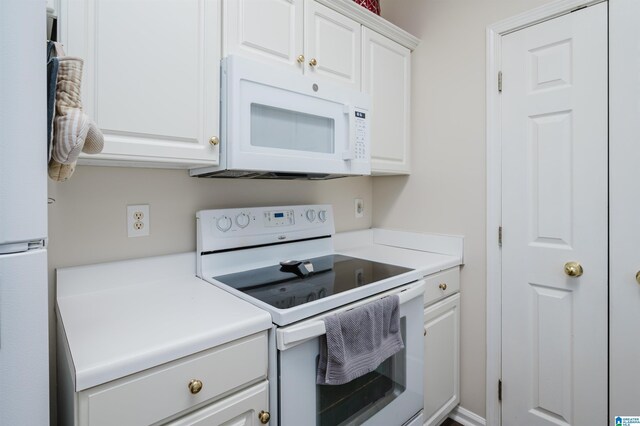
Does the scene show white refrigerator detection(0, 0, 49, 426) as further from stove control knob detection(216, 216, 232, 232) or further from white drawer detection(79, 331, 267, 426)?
stove control knob detection(216, 216, 232, 232)

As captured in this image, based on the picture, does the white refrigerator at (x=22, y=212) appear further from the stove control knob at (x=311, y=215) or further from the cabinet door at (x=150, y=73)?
the stove control knob at (x=311, y=215)

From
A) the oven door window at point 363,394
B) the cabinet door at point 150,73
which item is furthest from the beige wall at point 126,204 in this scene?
the oven door window at point 363,394

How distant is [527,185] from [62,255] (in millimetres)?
1894

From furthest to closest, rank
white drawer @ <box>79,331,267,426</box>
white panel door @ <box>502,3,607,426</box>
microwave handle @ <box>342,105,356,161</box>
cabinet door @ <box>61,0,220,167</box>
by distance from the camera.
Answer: microwave handle @ <box>342,105,356,161</box>
white panel door @ <box>502,3,607,426</box>
cabinet door @ <box>61,0,220,167</box>
white drawer @ <box>79,331,267,426</box>

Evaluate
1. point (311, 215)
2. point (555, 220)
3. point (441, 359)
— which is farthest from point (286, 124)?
point (441, 359)

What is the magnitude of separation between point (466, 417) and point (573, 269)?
96 cm

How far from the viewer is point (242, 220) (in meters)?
1.49

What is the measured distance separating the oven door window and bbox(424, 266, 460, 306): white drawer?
26 centimetres

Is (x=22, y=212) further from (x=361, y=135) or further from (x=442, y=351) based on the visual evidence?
(x=442, y=351)

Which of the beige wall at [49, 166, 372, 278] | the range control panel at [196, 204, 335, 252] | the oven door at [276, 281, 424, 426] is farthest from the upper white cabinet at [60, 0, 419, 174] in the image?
the oven door at [276, 281, 424, 426]

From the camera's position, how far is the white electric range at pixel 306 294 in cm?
100

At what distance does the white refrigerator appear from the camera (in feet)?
1.67

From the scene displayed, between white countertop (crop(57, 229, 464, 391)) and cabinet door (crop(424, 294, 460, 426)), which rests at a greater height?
white countertop (crop(57, 229, 464, 391))

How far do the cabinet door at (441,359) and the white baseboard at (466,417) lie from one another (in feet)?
0.20
